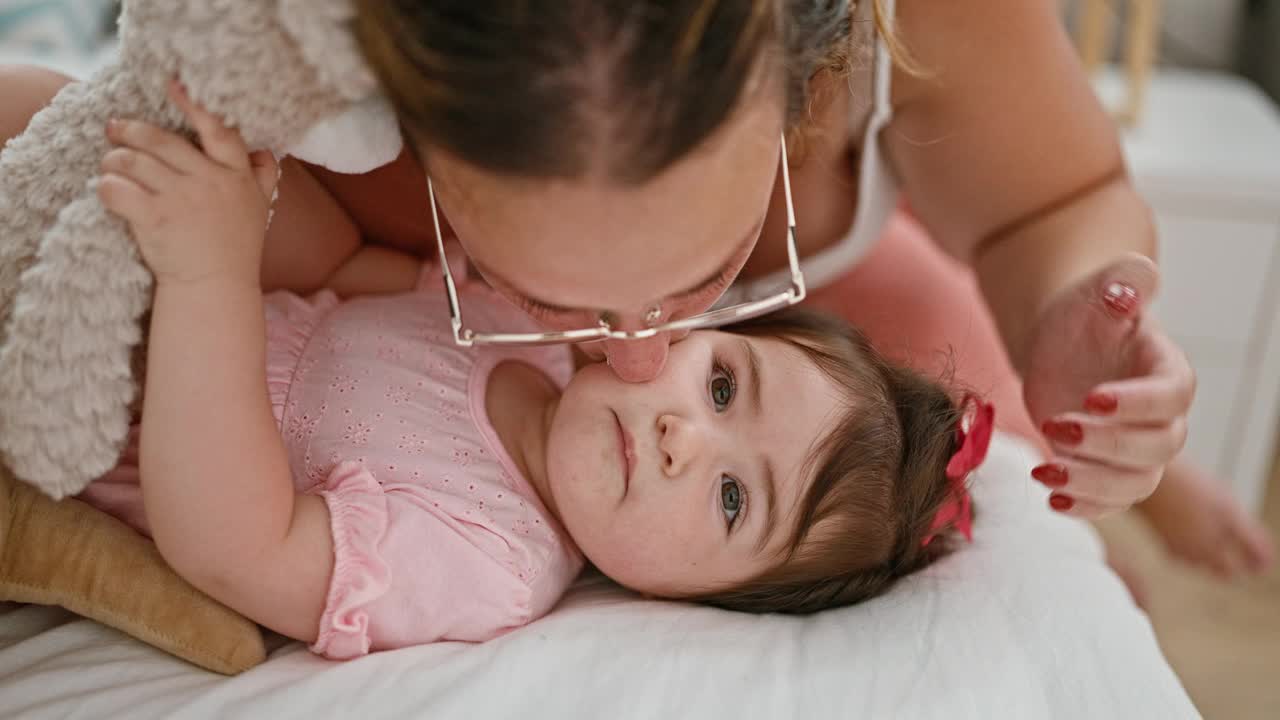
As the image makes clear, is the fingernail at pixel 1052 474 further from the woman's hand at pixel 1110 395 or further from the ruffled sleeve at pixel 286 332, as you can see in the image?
the ruffled sleeve at pixel 286 332

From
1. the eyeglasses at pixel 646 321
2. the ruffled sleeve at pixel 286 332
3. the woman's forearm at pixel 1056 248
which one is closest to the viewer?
the eyeglasses at pixel 646 321

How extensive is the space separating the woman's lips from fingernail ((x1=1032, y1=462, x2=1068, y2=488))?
302 millimetres

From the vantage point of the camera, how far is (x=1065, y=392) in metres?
0.91

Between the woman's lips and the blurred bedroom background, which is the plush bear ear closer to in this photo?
the woman's lips

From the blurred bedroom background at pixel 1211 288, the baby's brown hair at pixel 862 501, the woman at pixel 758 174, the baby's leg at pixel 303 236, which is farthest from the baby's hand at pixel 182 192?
the blurred bedroom background at pixel 1211 288

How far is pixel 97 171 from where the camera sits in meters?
0.65

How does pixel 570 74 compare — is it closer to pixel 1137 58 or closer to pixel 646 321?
pixel 646 321

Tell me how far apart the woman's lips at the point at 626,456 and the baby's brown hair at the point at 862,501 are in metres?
0.12

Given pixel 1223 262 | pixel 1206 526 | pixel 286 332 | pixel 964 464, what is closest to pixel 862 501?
pixel 964 464

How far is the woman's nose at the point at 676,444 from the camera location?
0.86 meters

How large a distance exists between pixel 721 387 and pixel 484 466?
0.21 m

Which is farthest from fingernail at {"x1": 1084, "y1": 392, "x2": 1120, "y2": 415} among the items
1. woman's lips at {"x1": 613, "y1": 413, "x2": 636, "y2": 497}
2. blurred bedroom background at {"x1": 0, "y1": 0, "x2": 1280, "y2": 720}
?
blurred bedroom background at {"x1": 0, "y1": 0, "x2": 1280, "y2": 720}

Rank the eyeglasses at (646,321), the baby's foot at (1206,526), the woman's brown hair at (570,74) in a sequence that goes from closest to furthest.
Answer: the woman's brown hair at (570,74) < the eyeglasses at (646,321) < the baby's foot at (1206,526)

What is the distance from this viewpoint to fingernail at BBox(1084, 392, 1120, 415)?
0.77m
